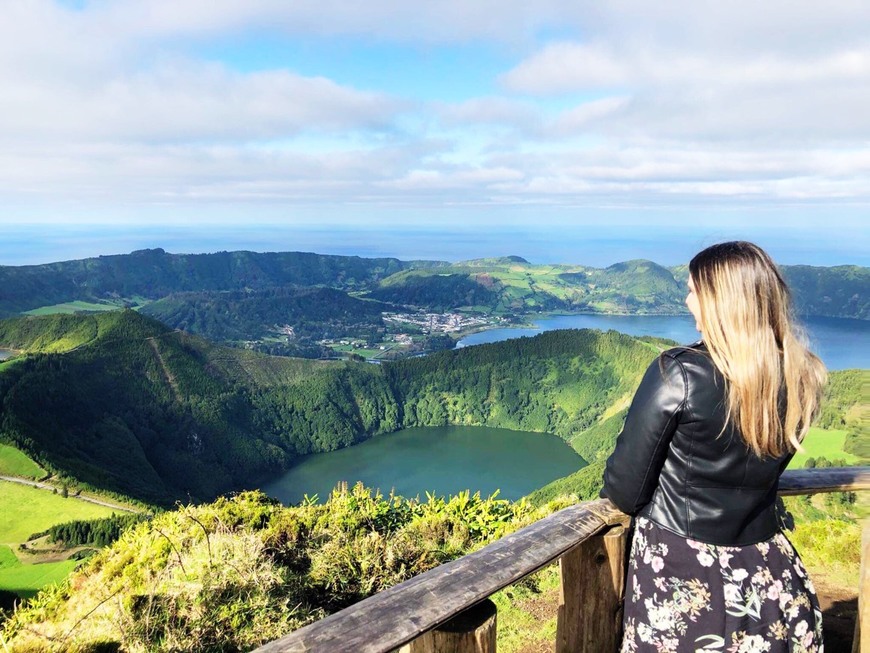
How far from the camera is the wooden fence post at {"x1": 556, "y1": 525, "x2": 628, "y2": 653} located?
1.93m

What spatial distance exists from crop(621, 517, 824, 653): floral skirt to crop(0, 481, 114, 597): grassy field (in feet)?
115

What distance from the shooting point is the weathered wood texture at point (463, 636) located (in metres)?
1.45

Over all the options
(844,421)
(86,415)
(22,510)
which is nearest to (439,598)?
(844,421)

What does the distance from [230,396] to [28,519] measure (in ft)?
156

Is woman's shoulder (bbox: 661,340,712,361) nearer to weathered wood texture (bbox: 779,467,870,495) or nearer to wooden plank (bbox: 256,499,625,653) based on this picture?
wooden plank (bbox: 256,499,625,653)

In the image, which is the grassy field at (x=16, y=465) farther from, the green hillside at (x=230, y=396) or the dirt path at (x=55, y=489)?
the green hillside at (x=230, y=396)

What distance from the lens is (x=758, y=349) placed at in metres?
1.65

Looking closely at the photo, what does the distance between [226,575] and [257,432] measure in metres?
85.8

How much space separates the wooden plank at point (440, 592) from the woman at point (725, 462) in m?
0.26

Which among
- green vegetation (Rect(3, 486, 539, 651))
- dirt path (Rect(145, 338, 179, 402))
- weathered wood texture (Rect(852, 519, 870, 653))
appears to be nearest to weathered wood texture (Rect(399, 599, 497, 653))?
weathered wood texture (Rect(852, 519, 870, 653))

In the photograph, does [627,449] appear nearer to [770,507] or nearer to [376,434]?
→ [770,507]

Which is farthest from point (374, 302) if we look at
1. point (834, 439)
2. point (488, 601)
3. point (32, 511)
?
point (488, 601)

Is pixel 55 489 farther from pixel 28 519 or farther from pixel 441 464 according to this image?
pixel 441 464

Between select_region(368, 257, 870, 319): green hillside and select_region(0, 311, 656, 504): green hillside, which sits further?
select_region(368, 257, 870, 319): green hillside
